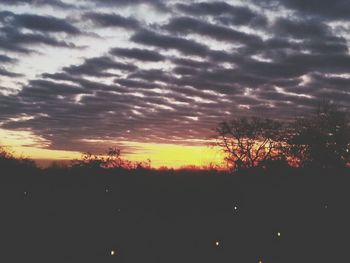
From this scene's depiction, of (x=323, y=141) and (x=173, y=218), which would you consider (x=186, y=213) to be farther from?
(x=323, y=141)

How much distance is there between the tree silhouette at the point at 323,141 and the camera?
45250 millimetres

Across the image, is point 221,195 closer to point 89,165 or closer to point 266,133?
point 266,133

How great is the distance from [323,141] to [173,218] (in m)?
22.0

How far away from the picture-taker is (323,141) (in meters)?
46.2

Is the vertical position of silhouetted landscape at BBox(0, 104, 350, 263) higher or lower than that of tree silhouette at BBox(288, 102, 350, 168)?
lower

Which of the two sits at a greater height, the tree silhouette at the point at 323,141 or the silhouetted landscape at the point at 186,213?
the tree silhouette at the point at 323,141

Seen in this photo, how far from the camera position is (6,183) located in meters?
37.6

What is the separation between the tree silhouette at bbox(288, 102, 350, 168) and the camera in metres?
45.2

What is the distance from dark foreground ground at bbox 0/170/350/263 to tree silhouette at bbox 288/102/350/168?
190 inches

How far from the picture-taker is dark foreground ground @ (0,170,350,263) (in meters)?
22.7

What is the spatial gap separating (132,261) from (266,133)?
3833cm

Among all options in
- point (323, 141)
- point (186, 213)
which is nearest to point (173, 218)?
point (186, 213)

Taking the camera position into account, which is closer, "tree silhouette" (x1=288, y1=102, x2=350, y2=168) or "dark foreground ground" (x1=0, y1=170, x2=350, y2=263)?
"dark foreground ground" (x1=0, y1=170, x2=350, y2=263)

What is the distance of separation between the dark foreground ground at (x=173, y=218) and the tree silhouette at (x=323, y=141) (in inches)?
190
